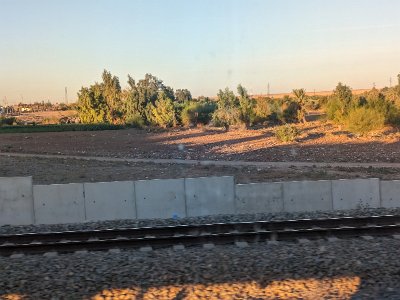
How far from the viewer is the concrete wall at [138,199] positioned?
54.9 feet

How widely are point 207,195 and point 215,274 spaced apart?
27.3ft

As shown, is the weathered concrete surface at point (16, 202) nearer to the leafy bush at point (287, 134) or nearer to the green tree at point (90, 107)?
the leafy bush at point (287, 134)

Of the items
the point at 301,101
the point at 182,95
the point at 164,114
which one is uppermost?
the point at 182,95

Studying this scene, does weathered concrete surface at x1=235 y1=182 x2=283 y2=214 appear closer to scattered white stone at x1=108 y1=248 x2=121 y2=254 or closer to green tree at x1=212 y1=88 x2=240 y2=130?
scattered white stone at x1=108 y1=248 x2=121 y2=254

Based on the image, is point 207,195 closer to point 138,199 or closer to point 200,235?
point 138,199

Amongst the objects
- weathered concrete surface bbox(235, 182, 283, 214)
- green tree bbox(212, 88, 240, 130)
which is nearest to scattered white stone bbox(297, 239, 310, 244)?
weathered concrete surface bbox(235, 182, 283, 214)

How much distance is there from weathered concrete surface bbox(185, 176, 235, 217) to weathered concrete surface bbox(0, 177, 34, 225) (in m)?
5.09

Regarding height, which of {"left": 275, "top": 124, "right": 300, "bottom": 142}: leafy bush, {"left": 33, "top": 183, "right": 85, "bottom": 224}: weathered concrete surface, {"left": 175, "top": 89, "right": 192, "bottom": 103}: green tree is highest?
{"left": 175, "top": 89, "right": 192, "bottom": 103}: green tree

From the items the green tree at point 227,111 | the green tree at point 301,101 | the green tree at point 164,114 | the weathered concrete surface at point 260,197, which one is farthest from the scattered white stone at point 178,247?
the green tree at point 301,101

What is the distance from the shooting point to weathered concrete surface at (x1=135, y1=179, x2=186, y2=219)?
55.4 ft

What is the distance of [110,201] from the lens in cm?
1688

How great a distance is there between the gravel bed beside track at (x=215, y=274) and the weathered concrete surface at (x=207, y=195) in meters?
6.18

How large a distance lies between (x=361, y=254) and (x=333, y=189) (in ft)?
25.8

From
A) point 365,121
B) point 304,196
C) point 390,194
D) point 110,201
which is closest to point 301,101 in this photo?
point 365,121
